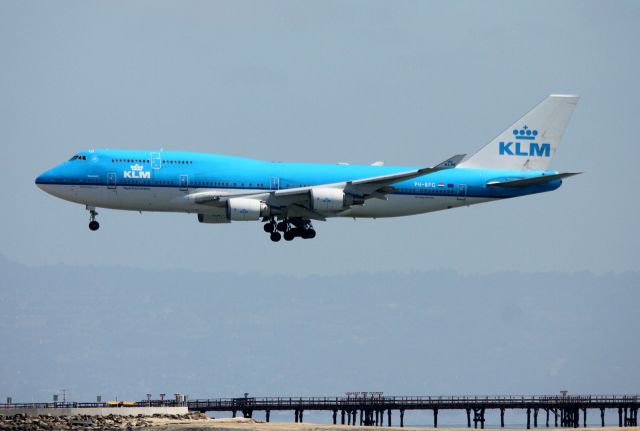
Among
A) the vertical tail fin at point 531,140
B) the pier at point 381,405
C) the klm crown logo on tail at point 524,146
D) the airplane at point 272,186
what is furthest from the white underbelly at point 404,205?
the pier at point 381,405

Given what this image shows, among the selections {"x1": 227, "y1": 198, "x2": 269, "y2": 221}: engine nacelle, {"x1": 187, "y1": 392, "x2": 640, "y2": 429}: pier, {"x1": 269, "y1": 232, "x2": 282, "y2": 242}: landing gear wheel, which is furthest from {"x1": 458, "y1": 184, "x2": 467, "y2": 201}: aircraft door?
{"x1": 187, "y1": 392, "x2": 640, "y2": 429}: pier

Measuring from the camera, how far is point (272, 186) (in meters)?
99.9

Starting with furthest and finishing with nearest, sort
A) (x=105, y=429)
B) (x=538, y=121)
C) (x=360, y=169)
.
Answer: (x=538, y=121) → (x=360, y=169) → (x=105, y=429)

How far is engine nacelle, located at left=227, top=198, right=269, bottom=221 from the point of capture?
97312mm

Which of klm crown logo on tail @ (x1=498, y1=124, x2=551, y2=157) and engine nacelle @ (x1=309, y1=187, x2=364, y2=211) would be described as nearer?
engine nacelle @ (x1=309, y1=187, x2=364, y2=211)

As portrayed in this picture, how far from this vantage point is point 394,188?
100 metres

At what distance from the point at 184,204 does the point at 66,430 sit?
17.0 m

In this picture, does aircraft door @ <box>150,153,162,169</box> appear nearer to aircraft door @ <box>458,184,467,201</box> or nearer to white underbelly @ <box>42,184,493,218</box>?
white underbelly @ <box>42,184,493,218</box>

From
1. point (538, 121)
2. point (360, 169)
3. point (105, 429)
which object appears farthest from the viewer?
point (538, 121)

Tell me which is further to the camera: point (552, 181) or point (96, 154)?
point (552, 181)

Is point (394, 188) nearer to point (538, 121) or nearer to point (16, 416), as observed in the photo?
point (538, 121)

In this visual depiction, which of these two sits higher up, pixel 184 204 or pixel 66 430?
pixel 184 204

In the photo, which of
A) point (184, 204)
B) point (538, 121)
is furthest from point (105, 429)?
point (538, 121)

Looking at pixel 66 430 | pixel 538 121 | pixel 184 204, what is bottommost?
pixel 66 430
